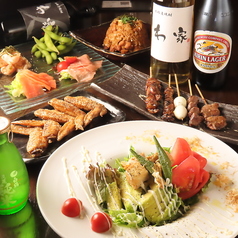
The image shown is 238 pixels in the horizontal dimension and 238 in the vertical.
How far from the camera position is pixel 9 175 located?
4.10 ft

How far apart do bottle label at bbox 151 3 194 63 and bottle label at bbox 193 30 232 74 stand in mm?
61

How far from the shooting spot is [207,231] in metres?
1.17

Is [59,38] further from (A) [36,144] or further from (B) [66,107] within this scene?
(A) [36,144]

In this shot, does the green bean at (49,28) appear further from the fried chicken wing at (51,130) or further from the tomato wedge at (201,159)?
the tomato wedge at (201,159)

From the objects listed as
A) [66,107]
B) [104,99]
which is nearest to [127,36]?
[104,99]

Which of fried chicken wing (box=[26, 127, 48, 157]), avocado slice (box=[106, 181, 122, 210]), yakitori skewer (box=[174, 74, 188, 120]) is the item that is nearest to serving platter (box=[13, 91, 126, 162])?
fried chicken wing (box=[26, 127, 48, 157])

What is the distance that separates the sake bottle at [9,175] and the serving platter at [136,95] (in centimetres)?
78

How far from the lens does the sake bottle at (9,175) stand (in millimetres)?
1238

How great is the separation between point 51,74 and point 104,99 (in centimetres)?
55

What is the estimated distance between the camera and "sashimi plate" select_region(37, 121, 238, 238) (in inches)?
46.4

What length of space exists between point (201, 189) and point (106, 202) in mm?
333

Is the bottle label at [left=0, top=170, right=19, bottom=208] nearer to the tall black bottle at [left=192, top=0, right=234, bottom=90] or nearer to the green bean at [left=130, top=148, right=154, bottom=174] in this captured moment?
the green bean at [left=130, top=148, right=154, bottom=174]

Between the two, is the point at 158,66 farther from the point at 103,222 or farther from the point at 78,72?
the point at 103,222

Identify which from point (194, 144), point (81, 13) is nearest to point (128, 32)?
point (81, 13)
